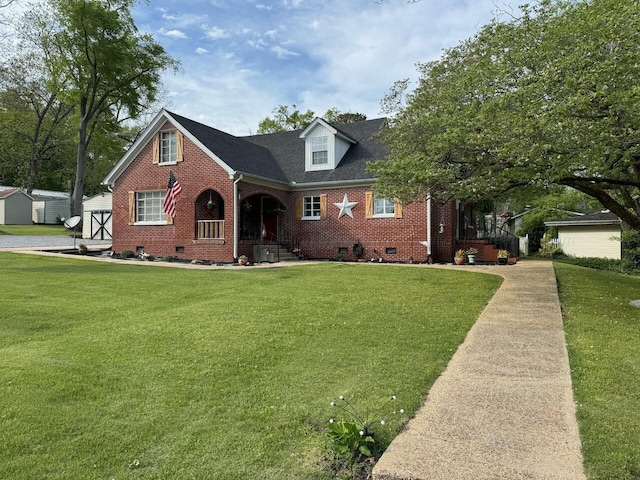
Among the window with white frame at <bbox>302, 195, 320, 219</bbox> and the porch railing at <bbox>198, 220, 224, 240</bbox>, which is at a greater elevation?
the window with white frame at <bbox>302, 195, 320, 219</bbox>

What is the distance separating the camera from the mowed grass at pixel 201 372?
293 cm

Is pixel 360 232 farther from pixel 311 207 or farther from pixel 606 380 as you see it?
pixel 606 380

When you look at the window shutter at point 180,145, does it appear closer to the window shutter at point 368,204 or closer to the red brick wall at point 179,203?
the red brick wall at point 179,203

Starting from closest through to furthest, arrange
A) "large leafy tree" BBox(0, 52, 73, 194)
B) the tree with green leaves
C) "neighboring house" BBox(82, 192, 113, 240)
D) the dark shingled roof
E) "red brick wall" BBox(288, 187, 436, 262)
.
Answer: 1. "red brick wall" BBox(288, 187, 436, 262)
2. the dark shingled roof
3. "neighboring house" BBox(82, 192, 113, 240)
4. "large leafy tree" BBox(0, 52, 73, 194)
5. the tree with green leaves

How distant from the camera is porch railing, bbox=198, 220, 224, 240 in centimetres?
1721

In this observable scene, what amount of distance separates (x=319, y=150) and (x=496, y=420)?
16.9 metres

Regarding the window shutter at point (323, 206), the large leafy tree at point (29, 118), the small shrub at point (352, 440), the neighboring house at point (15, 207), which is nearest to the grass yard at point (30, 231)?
the neighboring house at point (15, 207)

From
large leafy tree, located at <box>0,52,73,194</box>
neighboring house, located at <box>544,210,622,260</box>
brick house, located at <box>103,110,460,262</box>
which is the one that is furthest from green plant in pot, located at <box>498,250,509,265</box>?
large leafy tree, located at <box>0,52,73,194</box>

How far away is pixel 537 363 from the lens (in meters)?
4.64

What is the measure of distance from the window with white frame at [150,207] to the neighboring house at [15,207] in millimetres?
26333

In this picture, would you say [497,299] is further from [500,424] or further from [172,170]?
[172,170]

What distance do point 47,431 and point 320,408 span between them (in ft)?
6.53

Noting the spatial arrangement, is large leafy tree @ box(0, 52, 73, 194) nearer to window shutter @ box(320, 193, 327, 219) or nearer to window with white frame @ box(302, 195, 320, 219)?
window with white frame @ box(302, 195, 320, 219)

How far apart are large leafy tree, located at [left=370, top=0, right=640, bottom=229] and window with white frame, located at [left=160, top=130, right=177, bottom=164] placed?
1106 cm
